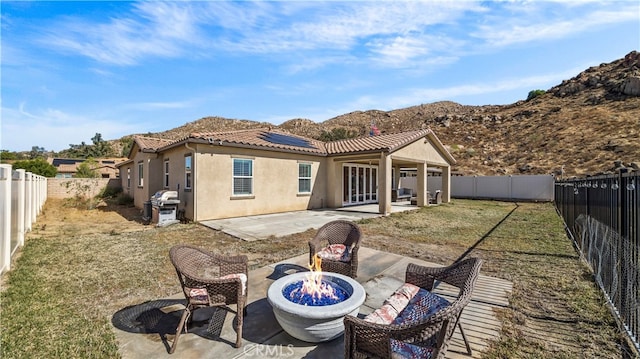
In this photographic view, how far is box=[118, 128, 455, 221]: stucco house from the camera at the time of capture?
11.2 metres

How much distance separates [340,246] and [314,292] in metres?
1.92

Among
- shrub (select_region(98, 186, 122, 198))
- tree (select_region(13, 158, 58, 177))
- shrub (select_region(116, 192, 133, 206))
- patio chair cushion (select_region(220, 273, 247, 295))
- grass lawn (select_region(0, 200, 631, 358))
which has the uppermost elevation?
tree (select_region(13, 158, 58, 177))

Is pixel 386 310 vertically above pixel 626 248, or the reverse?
pixel 626 248

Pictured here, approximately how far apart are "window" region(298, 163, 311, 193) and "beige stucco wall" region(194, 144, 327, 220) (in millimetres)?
221

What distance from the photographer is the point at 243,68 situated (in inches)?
610

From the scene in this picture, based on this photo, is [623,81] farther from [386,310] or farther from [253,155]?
[386,310]

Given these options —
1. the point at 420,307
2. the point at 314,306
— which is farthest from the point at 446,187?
the point at 314,306

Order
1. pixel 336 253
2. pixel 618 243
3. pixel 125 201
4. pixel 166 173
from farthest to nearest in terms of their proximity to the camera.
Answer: pixel 125 201 → pixel 166 173 → pixel 336 253 → pixel 618 243

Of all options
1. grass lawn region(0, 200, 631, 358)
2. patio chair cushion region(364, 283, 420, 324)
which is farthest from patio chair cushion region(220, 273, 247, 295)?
Result: patio chair cushion region(364, 283, 420, 324)

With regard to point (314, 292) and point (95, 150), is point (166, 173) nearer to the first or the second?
point (314, 292)

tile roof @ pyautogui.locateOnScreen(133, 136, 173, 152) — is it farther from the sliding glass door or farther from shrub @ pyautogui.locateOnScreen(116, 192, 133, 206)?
the sliding glass door

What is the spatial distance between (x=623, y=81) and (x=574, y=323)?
49410 mm

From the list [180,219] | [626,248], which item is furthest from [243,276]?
[180,219]

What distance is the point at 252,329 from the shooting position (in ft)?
10.9
